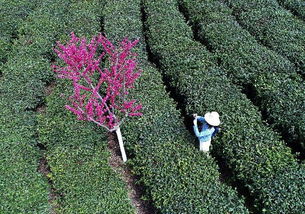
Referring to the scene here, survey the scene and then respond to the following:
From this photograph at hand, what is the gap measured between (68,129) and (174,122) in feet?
9.08

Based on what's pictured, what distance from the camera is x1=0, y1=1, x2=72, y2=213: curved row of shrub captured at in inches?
302

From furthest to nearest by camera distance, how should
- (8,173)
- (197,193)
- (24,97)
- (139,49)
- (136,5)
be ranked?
(136,5) → (139,49) → (24,97) → (8,173) → (197,193)

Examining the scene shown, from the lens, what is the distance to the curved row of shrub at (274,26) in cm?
1239

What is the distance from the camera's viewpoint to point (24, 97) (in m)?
10.7

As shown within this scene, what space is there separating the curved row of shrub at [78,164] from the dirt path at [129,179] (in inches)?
19.5

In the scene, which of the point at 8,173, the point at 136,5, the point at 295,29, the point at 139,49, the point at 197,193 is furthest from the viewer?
the point at 136,5

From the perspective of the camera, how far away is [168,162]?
810 centimetres

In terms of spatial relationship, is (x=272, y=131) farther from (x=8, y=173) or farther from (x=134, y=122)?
(x=8, y=173)

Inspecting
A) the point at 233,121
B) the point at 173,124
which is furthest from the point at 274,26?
the point at 173,124

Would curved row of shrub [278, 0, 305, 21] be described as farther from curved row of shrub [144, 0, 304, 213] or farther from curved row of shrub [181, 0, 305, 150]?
curved row of shrub [144, 0, 304, 213]

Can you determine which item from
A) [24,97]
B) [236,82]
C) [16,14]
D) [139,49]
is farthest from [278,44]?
[16,14]

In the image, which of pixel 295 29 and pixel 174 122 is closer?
pixel 174 122

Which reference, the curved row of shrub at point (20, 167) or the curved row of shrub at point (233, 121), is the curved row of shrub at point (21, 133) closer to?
the curved row of shrub at point (20, 167)

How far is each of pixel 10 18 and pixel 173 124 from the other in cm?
1016
